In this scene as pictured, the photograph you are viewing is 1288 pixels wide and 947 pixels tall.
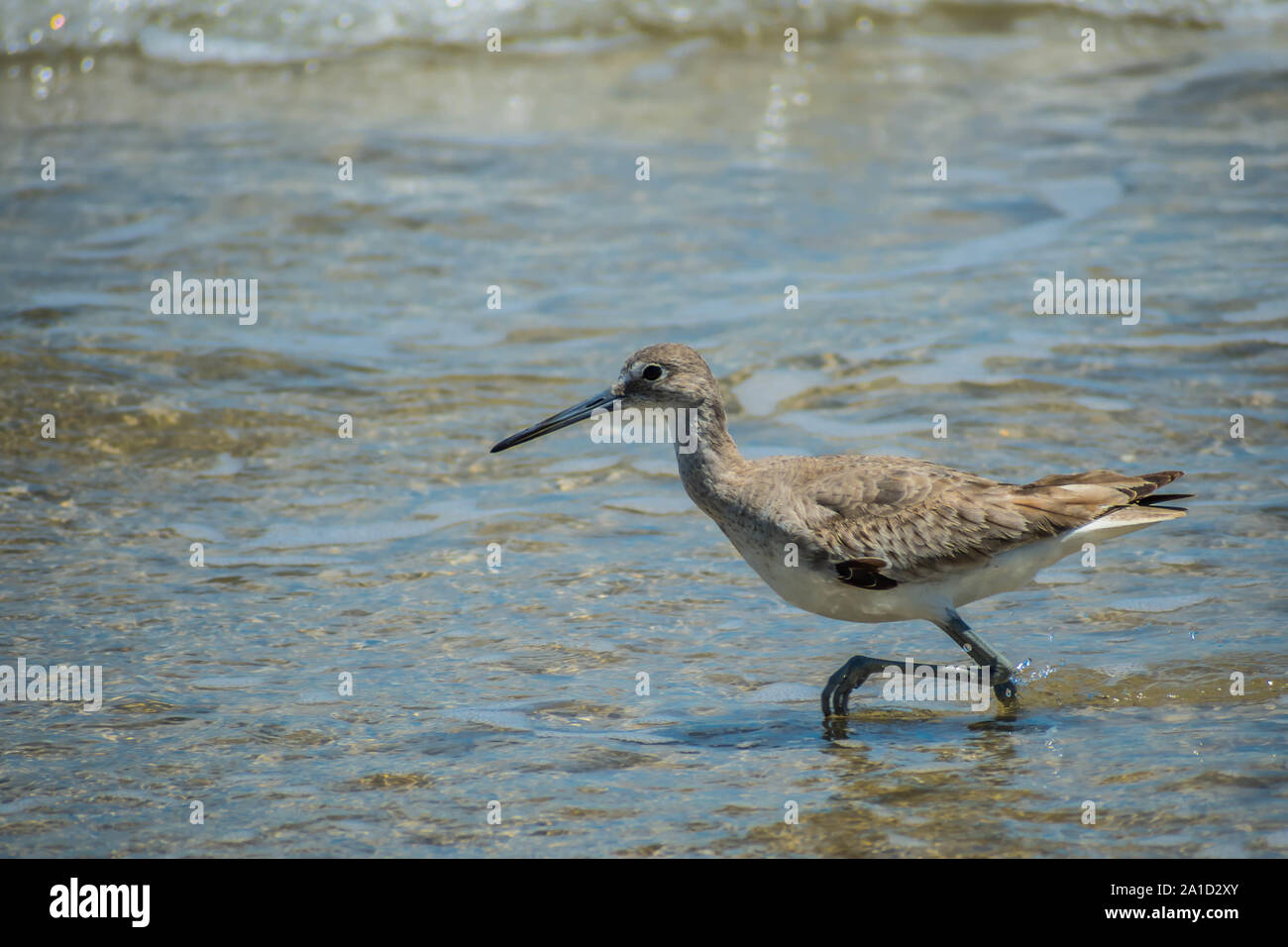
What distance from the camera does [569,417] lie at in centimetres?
671

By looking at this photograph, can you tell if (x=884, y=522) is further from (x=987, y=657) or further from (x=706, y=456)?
(x=706, y=456)

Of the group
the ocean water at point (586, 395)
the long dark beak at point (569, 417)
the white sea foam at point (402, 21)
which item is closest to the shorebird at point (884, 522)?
the long dark beak at point (569, 417)

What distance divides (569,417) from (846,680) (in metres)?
1.70

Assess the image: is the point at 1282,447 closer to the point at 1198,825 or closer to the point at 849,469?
the point at 849,469

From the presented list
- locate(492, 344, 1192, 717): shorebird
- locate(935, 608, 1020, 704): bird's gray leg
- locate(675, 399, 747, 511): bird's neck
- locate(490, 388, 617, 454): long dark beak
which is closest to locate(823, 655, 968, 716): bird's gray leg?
locate(492, 344, 1192, 717): shorebird

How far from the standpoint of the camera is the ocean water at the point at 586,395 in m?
5.44

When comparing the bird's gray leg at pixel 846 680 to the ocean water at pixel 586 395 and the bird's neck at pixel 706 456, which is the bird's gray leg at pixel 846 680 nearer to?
the ocean water at pixel 586 395

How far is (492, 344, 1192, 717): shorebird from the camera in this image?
19.7 feet

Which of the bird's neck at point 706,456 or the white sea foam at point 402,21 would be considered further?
the white sea foam at point 402,21

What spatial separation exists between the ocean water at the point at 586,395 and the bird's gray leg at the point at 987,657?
7.2 inches

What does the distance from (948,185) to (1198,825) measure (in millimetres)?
9188

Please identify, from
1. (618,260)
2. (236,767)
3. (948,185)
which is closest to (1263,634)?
(236,767)

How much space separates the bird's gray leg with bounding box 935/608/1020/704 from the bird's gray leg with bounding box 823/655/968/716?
0.29 meters

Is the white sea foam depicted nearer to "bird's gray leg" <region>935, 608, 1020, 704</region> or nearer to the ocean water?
the ocean water
